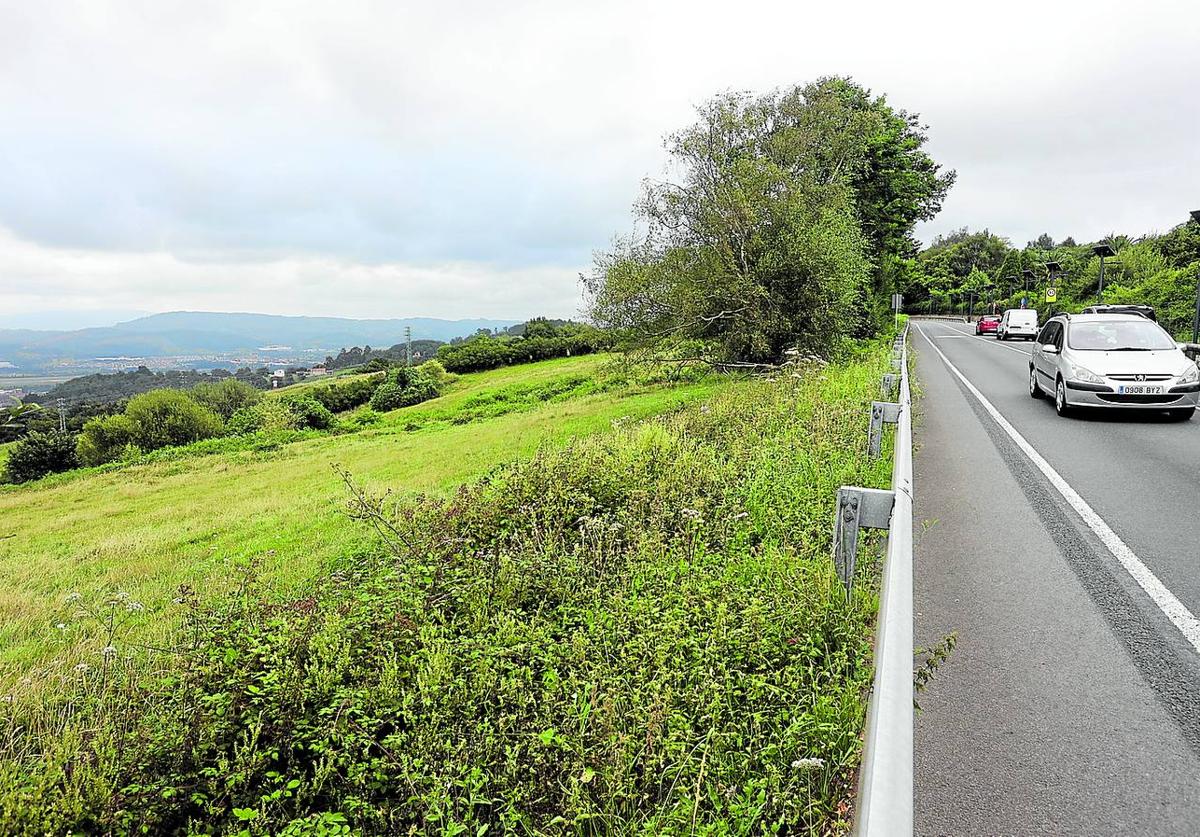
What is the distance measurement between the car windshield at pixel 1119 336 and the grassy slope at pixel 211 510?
33.6 ft

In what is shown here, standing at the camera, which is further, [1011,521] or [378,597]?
[1011,521]

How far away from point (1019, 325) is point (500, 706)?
49227 mm

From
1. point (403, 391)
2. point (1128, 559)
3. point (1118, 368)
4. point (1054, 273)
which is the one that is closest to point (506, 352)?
point (403, 391)

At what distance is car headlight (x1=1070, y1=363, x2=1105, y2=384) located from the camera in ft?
37.3

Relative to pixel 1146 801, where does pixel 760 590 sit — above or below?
above

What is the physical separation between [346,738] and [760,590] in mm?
2565

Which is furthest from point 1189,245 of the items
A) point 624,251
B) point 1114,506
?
point 1114,506

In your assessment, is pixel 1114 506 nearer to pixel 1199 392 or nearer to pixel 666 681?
pixel 666 681

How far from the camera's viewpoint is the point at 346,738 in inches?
135

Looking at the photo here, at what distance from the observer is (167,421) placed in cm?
5028

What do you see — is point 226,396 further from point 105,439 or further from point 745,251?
point 745,251

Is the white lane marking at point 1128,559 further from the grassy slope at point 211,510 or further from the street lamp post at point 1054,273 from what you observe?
the street lamp post at point 1054,273

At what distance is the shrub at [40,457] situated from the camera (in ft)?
141

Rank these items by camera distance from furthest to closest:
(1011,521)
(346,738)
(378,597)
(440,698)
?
1. (1011,521)
2. (378,597)
3. (440,698)
4. (346,738)
